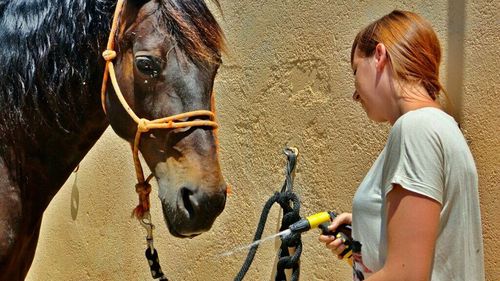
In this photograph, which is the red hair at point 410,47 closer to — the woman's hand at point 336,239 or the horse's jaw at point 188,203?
the woman's hand at point 336,239

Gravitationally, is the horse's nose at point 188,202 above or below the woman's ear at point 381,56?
below

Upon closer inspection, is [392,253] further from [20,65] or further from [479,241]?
[20,65]

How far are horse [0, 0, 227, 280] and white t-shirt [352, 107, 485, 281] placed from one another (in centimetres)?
53

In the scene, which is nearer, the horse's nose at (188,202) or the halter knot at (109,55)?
the horse's nose at (188,202)

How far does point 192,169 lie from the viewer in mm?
1914

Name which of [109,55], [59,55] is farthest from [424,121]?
[59,55]

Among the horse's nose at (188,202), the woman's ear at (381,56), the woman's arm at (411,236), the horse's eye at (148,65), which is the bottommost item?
the woman's arm at (411,236)

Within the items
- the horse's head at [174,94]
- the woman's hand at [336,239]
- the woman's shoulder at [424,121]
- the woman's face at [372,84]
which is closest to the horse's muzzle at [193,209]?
the horse's head at [174,94]

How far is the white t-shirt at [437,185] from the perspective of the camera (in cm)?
140

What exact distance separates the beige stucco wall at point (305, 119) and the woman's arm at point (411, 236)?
2.81ft

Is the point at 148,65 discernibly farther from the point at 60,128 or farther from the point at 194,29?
the point at 60,128

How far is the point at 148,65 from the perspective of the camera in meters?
1.98

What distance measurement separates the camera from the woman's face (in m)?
1.52

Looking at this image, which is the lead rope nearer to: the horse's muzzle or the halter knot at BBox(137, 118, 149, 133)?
the halter knot at BBox(137, 118, 149, 133)
